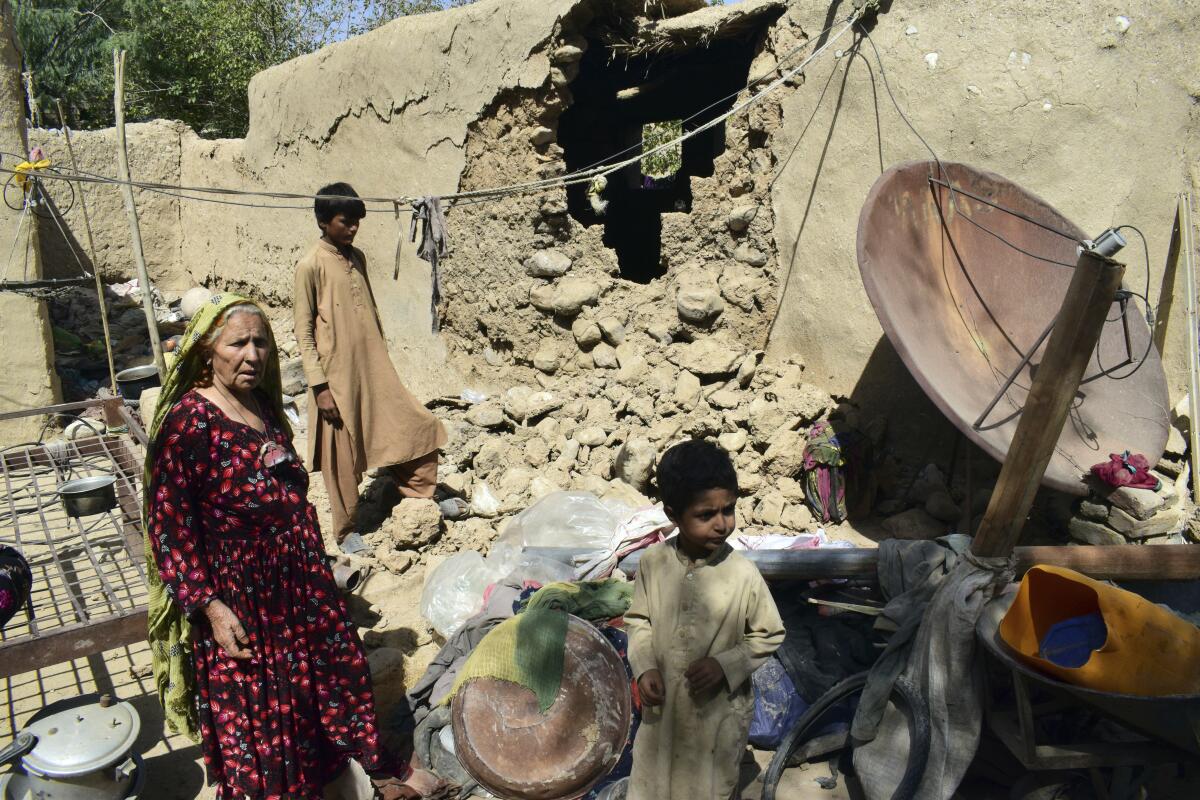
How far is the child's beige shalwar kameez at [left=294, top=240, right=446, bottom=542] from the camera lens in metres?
3.79

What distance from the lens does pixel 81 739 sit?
2.35m

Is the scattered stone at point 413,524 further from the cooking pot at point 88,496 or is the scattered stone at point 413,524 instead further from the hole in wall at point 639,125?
the hole in wall at point 639,125

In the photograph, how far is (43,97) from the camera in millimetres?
15633

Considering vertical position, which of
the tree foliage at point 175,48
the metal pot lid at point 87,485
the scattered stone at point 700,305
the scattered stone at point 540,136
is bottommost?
the metal pot lid at point 87,485

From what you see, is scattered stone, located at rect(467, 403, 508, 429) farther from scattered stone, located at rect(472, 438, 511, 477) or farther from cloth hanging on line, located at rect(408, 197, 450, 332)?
cloth hanging on line, located at rect(408, 197, 450, 332)

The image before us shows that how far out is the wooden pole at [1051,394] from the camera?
2.00 meters

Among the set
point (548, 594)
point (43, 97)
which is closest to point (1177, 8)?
point (548, 594)

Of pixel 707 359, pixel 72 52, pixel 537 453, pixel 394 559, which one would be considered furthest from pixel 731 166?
pixel 72 52

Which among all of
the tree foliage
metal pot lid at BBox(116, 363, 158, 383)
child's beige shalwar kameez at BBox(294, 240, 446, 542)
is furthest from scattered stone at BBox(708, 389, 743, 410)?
the tree foliage

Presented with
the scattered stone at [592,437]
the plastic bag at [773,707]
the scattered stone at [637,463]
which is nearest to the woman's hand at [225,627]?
the plastic bag at [773,707]

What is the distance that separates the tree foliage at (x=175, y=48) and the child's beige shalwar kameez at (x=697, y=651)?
13.5 meters

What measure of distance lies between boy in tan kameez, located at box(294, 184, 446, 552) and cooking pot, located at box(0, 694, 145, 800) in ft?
5.21

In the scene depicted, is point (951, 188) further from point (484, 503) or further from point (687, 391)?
point (484, 503)

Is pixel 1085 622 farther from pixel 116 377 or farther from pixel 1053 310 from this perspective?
pixel 116 377
